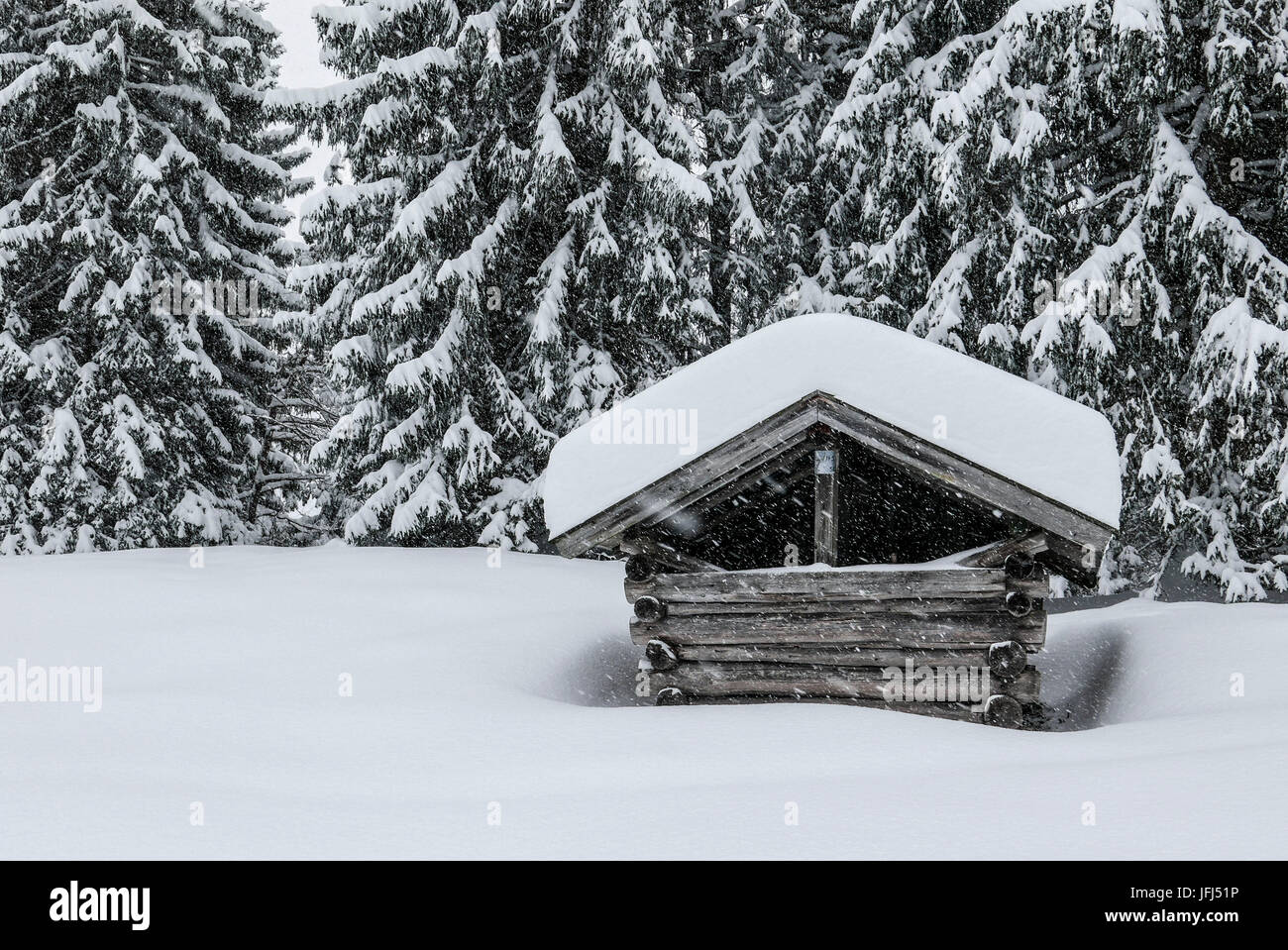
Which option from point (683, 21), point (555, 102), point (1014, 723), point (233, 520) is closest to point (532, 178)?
point (555, 102)

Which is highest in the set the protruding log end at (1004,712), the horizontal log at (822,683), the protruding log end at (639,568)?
the protruding log end at (639,568)

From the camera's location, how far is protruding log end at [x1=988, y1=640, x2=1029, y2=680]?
6961 mm

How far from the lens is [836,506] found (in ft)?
24.4

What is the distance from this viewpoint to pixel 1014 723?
6910 mm

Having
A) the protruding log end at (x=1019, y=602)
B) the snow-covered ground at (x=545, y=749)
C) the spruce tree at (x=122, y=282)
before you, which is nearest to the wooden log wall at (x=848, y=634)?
the protruding log end at (x=1019, y=602)

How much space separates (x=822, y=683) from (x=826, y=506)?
1254mm

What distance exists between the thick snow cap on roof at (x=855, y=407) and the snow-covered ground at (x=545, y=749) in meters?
1.54

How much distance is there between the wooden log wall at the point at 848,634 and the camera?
6.96 m

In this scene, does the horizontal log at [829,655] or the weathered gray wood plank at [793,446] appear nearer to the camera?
the weathered gray wood plank at [793,446]

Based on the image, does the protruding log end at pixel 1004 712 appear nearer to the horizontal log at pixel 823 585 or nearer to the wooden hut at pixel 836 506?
the wooden hut at pixel 836 506

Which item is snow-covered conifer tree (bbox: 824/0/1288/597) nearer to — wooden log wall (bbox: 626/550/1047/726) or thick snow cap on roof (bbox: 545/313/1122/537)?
thick snow cap on roof (bbox: 545/313/1122/537)

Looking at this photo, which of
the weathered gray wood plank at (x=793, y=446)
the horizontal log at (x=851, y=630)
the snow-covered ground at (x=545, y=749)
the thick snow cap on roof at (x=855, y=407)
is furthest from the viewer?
the horizontal log at (x=851, y=630)

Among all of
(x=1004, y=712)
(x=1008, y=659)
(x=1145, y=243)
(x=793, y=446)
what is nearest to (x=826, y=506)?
(x=793, y=446)
